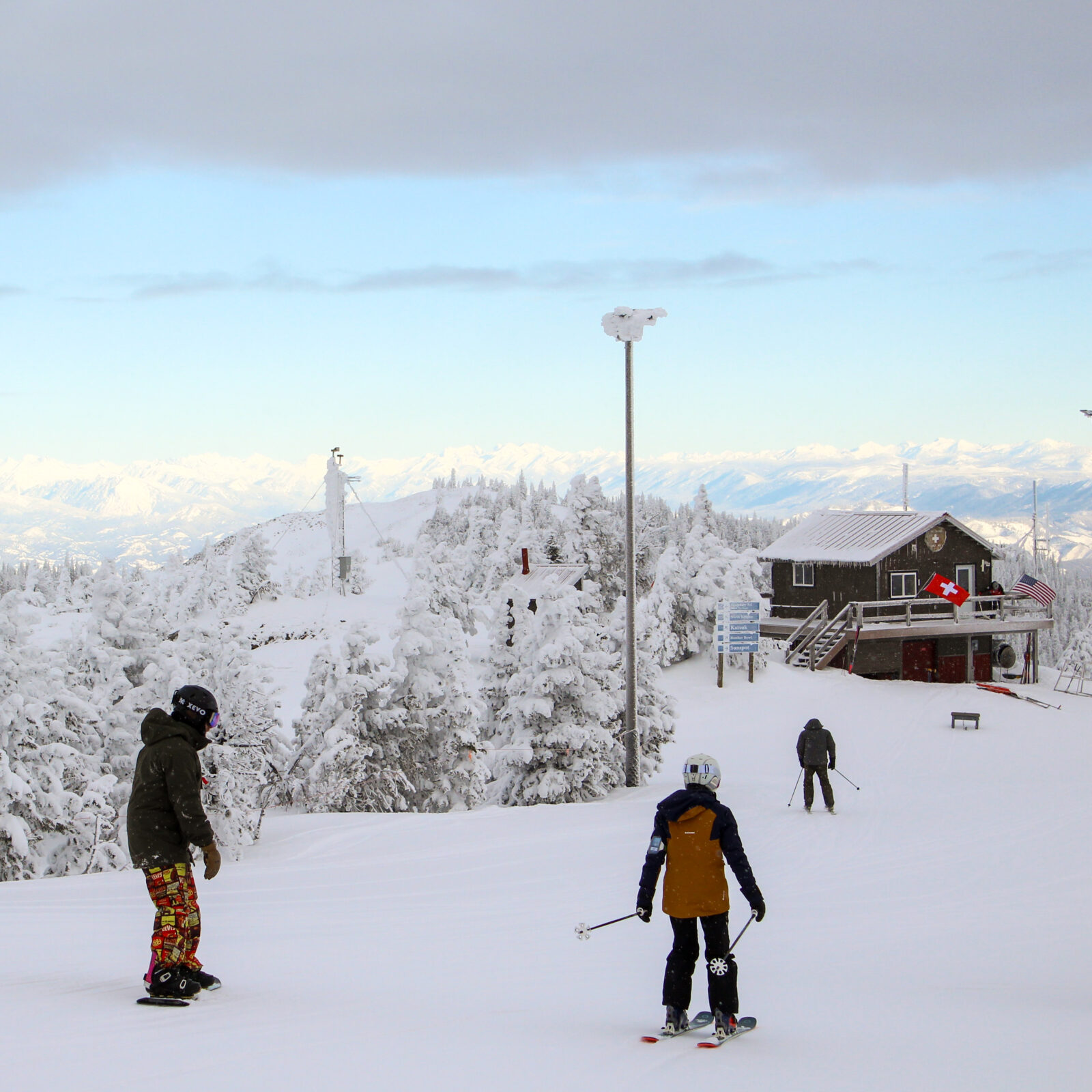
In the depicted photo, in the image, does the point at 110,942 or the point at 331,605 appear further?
the point at 331,605

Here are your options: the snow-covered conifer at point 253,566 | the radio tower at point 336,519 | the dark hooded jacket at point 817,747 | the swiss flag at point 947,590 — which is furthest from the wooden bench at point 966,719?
the snow-covered conifer at point 253,566

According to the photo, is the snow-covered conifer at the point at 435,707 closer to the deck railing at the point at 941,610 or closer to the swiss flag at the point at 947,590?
the deck railing at the point at 941,610

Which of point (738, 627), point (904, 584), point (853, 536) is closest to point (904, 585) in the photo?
point (904, 584)

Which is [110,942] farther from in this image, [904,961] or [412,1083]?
[904,961]

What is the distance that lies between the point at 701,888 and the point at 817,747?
1229cm

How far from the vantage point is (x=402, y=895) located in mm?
12195

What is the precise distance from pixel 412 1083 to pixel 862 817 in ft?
47.8

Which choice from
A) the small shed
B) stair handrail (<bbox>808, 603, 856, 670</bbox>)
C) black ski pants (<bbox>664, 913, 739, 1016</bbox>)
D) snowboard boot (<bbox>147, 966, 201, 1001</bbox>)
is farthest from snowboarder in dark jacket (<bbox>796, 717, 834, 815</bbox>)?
stair handrail (<bbox>808, 603, 856, 670</bbox>)

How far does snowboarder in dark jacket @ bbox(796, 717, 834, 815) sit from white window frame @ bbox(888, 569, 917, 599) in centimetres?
2462

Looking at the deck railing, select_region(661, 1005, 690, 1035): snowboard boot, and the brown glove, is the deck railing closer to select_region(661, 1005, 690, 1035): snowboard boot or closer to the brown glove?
select_region(661, 1005, 690, 1035): snowboard boot

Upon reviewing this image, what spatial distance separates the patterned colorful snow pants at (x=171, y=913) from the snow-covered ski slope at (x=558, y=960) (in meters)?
0.35

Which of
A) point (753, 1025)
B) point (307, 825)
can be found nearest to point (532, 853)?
point (307, 825)

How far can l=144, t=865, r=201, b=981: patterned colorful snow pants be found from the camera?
265 inches

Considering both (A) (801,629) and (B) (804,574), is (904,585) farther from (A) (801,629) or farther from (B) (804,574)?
(A) (801,629)
